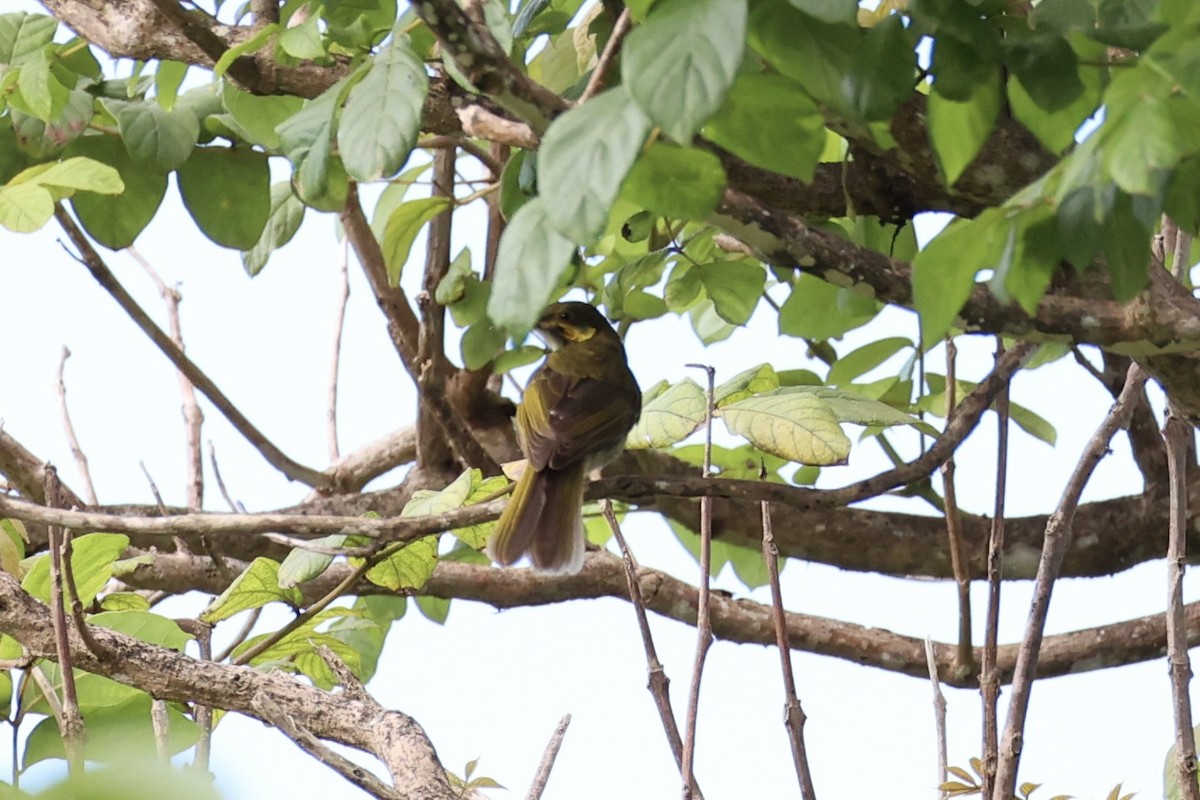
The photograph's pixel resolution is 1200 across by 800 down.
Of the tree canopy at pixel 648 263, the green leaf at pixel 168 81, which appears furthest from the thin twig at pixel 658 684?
the green leaf at pixel 168 81

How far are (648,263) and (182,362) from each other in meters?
1.17

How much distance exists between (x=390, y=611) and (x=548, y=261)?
2139 mm

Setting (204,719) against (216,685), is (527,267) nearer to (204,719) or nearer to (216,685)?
(216,685)

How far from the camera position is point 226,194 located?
6.90 feet

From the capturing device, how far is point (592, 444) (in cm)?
234

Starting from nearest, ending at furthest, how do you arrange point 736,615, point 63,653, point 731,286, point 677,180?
point 677,180, point 63,653, point 731,286, point 736,615

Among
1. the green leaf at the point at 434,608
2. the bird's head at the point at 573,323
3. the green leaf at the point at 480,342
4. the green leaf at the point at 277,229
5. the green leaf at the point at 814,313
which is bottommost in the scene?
the green leaf at the point at 434,608

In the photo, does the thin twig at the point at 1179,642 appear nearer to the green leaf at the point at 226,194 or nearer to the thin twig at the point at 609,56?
the thin twig at the point at 609,56

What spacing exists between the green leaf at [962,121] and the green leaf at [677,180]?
0.55ft

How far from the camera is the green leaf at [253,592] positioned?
5.34 feet

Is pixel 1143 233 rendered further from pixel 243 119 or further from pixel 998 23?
pixel 243 119

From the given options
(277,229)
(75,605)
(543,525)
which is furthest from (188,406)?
(75,605)

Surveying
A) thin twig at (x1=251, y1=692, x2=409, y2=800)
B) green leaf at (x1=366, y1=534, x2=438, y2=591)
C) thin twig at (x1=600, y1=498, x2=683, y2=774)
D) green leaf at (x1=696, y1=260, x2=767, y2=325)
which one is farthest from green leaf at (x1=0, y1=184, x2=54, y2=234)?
green leaf at (x1=696, y1=260, x2=767, y2=325)

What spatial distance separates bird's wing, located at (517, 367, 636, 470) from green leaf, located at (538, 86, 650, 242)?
1462mm
